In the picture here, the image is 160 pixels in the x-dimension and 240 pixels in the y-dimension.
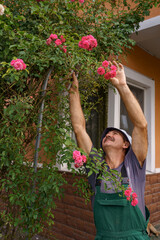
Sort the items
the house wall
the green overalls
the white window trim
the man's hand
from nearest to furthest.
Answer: the green overalls, the man's hand, the house wall, the white window trim

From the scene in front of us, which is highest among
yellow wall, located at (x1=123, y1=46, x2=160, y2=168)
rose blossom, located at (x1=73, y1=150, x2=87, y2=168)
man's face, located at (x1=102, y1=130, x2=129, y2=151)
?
yellow wall, located at (x1=123, y1=46, x2=160, y2=168)

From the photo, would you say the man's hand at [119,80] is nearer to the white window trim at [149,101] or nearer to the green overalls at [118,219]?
the green overalls at [118,219]

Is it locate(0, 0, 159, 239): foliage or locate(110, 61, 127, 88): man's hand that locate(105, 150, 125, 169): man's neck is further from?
locate(110, 61, 127, 88): man's hand

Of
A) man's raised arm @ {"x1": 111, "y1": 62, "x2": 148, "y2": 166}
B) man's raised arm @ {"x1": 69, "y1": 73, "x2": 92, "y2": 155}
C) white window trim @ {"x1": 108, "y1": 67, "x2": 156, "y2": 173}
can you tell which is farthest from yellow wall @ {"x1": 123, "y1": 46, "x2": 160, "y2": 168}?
man's raised arm @ {"x1": 111, "y1": 62, "x2": 148, "y2": 166}

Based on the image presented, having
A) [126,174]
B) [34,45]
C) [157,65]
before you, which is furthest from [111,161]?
[157,65]

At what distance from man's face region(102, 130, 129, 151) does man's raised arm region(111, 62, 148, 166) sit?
11 cm

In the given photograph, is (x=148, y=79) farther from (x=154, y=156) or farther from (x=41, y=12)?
(x=41, y=12)

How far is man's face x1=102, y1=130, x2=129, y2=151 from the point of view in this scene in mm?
1802

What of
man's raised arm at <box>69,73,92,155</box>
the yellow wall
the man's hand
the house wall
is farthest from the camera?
the yellow wall

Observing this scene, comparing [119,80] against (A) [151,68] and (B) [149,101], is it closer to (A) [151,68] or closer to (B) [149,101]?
(B) [149,101]

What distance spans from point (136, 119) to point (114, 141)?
261 millimetres

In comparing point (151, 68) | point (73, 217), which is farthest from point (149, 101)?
point (73, 217)

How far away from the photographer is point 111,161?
5.94 ft

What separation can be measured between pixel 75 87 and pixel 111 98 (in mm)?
2056
